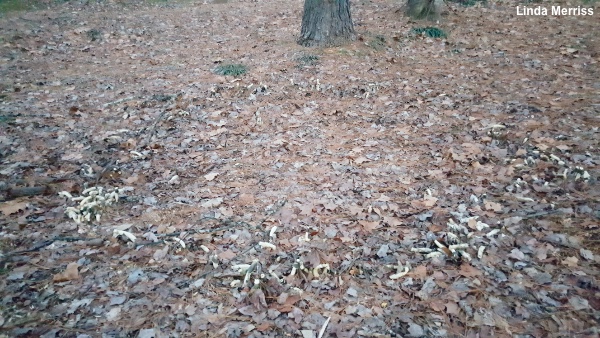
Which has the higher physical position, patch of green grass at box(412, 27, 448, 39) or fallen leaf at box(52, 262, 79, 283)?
patch of green grass at box(412, 27, 448, 39)

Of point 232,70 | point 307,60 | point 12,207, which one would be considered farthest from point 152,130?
point 307,60

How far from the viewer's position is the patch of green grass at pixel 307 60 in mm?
8008

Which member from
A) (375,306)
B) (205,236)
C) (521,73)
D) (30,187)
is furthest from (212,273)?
(521,73)

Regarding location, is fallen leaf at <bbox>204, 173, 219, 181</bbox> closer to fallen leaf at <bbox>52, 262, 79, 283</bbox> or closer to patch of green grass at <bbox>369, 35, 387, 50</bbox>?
fallen leaf at <bbox>52, 262, 79, 283</bbox>

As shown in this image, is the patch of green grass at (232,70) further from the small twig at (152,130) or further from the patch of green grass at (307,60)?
the small twig at (152,130)

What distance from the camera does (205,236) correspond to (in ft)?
13.1

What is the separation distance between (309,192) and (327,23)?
16.5ft

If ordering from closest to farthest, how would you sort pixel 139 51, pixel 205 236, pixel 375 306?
pixel 375 306, pixel 205 236, pixel 139 51

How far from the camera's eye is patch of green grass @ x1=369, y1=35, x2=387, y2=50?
8.59m

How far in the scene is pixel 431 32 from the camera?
9.30 m

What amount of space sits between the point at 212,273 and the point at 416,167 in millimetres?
2773

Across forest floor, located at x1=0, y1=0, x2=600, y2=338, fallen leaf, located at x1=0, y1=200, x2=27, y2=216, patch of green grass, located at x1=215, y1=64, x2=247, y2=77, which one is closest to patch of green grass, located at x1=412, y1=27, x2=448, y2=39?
forest floor, located at x1=0, y1=0, x2=600, y2=338

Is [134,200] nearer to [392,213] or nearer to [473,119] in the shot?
[392,213]

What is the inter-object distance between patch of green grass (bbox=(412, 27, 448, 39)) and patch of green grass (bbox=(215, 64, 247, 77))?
168 inches
